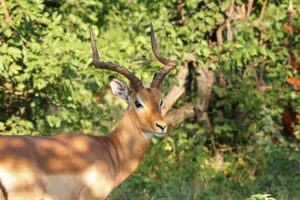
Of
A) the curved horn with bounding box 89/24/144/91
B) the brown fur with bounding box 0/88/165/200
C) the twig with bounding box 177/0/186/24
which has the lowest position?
the brown fur with bounding box 0/88/165/200

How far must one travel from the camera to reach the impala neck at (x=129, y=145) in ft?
18.2

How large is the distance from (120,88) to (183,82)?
272 cm

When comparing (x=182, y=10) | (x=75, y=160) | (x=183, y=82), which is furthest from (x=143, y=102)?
(x=182, y=10)

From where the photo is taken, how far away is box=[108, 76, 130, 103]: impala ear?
603 cm

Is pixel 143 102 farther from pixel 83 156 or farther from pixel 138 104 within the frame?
pixel 83 156

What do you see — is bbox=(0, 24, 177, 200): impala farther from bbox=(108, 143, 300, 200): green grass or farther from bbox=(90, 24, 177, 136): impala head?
bbox=(108, 143, 300, 200): green grass

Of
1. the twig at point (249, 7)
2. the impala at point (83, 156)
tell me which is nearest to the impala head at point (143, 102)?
the impala at point (83, 156)

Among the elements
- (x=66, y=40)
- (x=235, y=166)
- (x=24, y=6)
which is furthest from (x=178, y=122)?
(x=24, y=6)

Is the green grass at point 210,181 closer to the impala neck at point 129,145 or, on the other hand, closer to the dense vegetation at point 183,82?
the dense vegetation at point 183,82

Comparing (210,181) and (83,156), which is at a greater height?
(83,156)

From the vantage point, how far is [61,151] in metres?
4.88

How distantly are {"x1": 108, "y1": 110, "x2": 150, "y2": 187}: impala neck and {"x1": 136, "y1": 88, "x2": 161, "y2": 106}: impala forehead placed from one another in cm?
24

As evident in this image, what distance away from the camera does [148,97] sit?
225 inches

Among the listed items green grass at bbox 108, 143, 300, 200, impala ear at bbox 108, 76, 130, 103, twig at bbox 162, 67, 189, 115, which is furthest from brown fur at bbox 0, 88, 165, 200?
twig at bbox 162, 67, 189, 115
